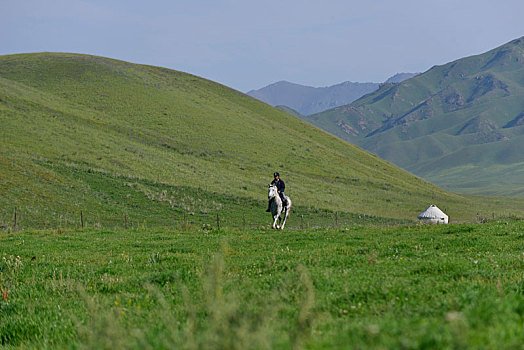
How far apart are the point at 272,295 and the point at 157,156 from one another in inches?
2757

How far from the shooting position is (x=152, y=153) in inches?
2972

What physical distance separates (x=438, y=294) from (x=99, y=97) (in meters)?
102

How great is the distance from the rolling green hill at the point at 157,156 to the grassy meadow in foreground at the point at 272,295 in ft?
77.0

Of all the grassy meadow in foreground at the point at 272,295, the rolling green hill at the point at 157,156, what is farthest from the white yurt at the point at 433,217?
the rolling green hill at the point at 157,156

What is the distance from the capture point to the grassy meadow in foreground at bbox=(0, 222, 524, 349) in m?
4.93

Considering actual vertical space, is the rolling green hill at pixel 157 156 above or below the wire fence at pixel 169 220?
above

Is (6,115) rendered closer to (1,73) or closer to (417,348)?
A: (1,73)

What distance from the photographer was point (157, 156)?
74.7 m

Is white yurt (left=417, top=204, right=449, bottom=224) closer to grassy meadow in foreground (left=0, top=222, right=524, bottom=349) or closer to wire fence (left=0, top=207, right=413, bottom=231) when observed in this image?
wire fence (left=0, top=207, right=413, bottom=231)

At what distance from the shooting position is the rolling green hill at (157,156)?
1921 inches

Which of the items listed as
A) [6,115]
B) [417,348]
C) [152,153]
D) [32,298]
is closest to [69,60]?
[6,115]

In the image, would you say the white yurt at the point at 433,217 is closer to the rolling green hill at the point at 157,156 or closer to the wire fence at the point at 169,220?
the wire fence at the point at 169,220

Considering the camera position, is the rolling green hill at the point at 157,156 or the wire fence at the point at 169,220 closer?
the wire fence at the point at 169,220

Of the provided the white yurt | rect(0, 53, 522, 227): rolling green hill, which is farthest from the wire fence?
the white yurt
